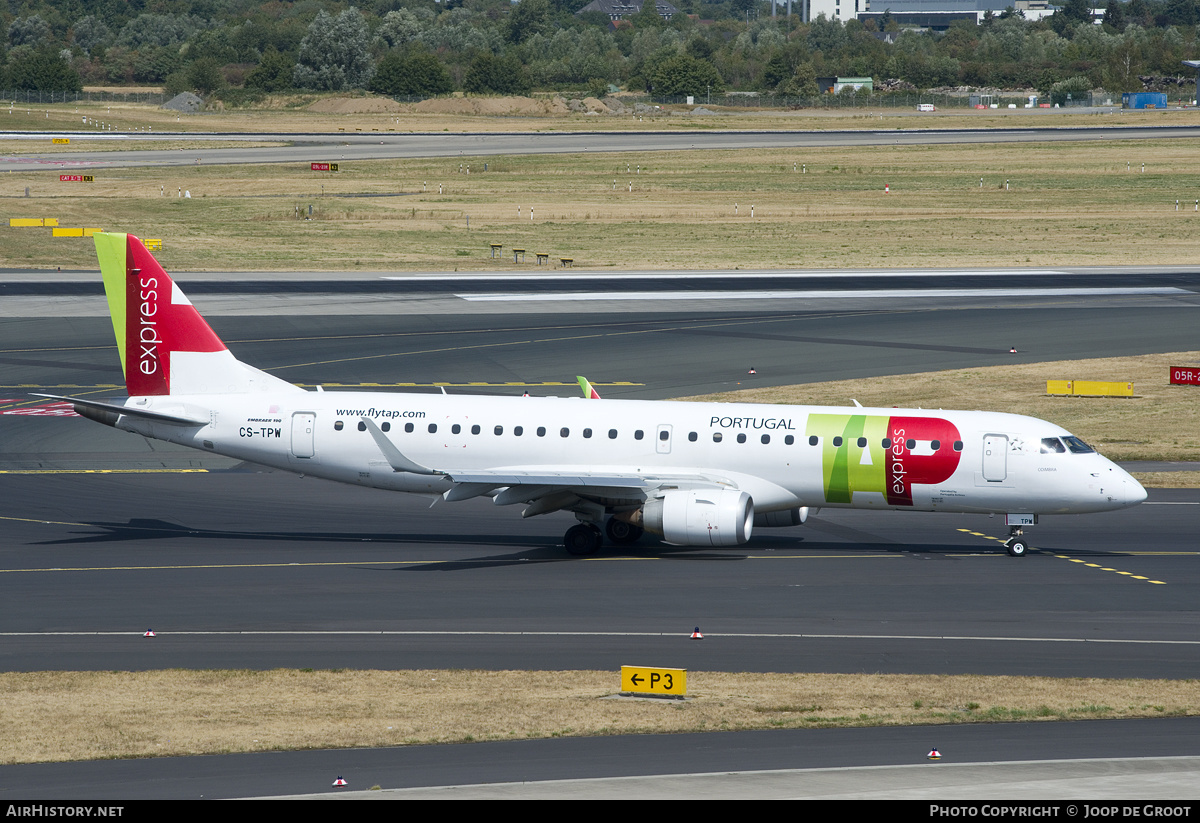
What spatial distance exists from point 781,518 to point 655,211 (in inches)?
3233

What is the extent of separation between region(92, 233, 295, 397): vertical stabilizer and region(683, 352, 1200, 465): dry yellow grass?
69.3 ft

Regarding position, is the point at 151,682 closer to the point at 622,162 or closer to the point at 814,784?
the point at 814,784

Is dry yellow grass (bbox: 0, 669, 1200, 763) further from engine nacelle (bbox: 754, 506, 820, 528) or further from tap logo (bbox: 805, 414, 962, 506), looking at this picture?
engine nacelle (bbox: 754, 506, 820, 528)

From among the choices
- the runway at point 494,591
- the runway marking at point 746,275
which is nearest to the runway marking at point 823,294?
the runway marking at point 746,275

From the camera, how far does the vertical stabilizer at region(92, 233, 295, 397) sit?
3822cm

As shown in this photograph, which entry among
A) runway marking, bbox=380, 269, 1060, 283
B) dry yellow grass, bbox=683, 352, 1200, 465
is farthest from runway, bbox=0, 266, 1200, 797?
runway marking, bbox=380, 269, 1060, 283

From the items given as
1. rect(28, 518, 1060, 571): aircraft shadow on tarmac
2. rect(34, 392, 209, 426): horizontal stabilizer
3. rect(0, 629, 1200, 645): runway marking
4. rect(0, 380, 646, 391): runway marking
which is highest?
rect(34, 392, 209, 426): horizontal stabilizer

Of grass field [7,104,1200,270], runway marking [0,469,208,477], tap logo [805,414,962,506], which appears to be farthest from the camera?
grass field [7,104,1200,270]

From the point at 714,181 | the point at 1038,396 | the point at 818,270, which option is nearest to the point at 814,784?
the point at 1038,396

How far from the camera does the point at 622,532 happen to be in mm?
36969

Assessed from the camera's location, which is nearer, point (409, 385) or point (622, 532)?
point (622, 532)

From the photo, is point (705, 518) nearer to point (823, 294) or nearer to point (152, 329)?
point (152, 329)

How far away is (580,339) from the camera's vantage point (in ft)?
219

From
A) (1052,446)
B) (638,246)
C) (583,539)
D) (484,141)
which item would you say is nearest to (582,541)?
(583,539)
